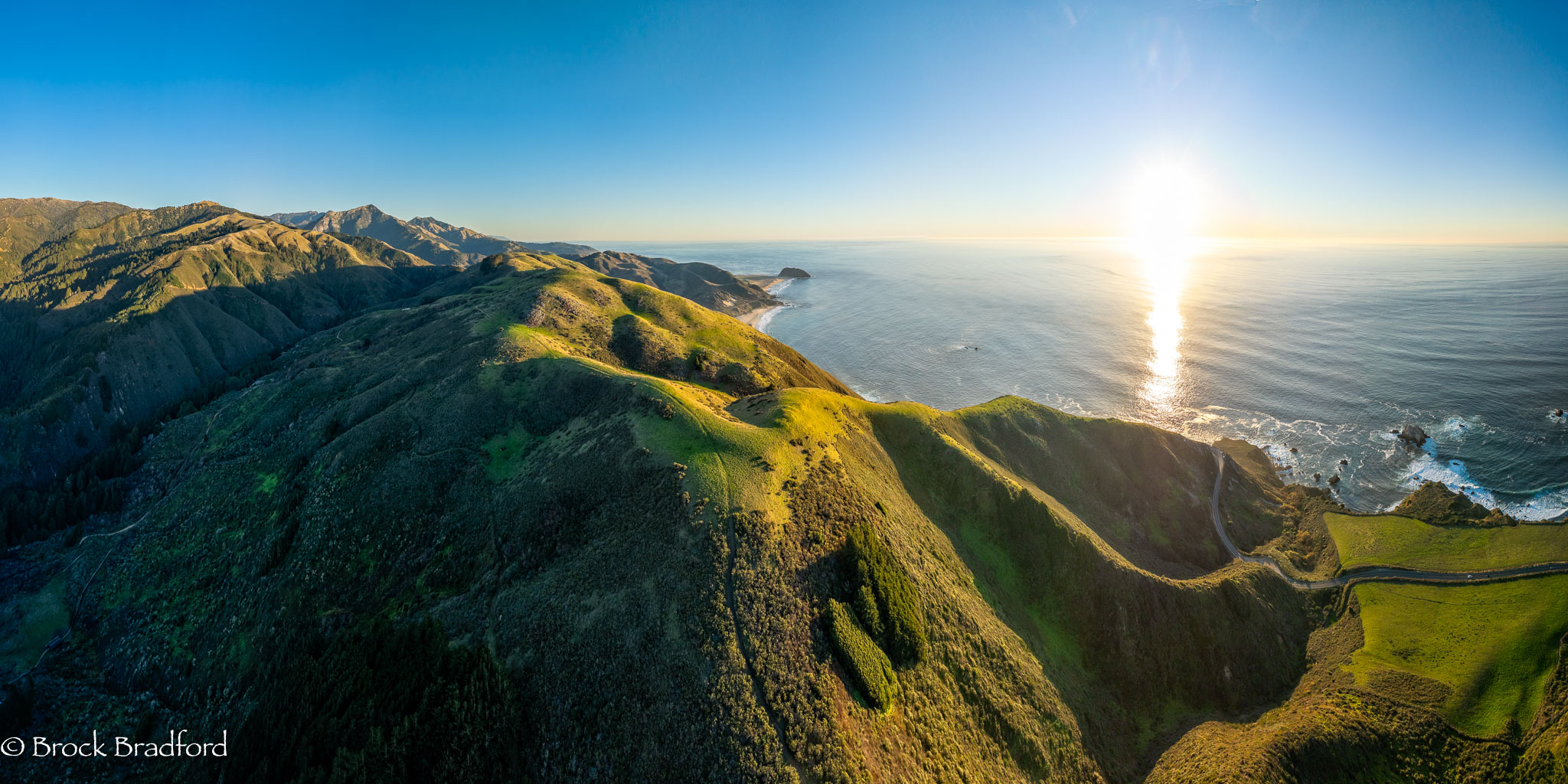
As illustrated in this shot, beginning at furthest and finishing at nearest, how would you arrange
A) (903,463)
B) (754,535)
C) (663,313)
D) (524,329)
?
1. (663,313)
2. (524,329)
3. (903,463)
4. (754,535)

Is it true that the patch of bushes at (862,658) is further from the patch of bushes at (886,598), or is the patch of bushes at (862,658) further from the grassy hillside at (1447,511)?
the grassy hillside at (1447,511)

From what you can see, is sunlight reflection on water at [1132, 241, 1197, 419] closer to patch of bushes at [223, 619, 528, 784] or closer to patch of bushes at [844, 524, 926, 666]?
patch of bushes at [844, 524, 926, 666]

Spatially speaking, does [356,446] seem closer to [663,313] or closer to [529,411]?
[529,411]

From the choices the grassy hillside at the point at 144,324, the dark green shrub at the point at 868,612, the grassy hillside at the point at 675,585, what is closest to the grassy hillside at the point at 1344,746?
the grassy hillside at the point at 675,585

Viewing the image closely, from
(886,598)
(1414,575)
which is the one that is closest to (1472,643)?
(1414,575)

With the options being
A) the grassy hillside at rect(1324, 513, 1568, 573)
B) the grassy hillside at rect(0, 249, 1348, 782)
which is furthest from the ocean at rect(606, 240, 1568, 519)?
the grassy hillside at rect(0, 249, 1348, 782)

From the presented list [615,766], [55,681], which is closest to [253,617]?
[55,681]

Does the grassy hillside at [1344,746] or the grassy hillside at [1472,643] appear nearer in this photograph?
the grassy hillside at [1344,746]
